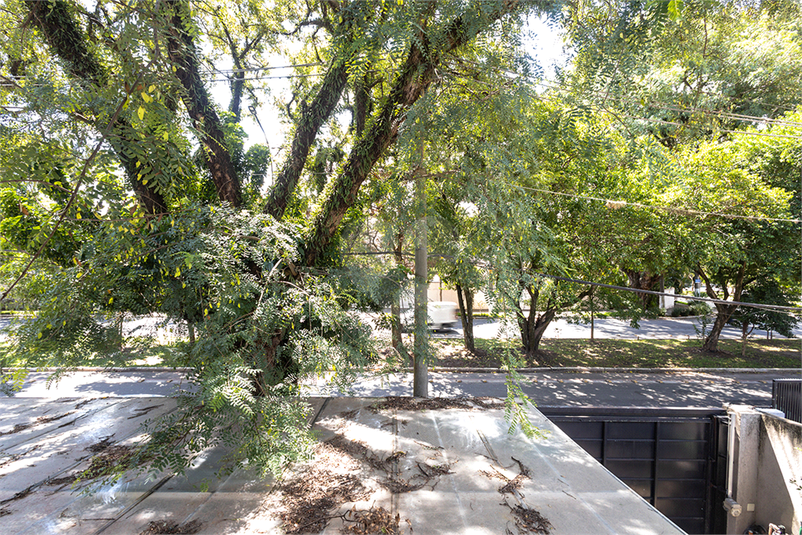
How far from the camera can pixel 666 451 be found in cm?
646

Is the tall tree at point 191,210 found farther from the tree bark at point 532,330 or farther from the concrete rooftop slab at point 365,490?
the tree bark at point 532,330

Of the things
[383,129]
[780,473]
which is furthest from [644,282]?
[383,129]

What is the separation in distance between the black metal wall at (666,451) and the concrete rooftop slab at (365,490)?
172 cm

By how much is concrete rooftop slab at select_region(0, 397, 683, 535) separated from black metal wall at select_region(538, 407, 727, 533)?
1717mm

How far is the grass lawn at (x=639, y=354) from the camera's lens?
12047mm

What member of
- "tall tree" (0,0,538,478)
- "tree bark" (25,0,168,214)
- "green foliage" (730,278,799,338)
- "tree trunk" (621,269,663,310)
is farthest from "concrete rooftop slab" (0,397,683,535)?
"tree trunk" (621,269,663,310)

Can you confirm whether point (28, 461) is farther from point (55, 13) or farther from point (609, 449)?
point (609, 449)

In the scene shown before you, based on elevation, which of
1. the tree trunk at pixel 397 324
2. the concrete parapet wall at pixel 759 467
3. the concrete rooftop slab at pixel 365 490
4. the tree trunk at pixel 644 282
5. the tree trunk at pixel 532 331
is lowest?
the concrete parapet wall at pixel 759 467

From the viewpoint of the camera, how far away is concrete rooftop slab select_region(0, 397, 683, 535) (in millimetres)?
3105

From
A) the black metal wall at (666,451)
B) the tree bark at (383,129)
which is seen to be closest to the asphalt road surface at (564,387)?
the black metal wall at (666,451)

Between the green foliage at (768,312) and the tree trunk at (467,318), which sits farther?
the green foliage at (768,312)

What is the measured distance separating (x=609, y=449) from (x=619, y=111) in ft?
17.1

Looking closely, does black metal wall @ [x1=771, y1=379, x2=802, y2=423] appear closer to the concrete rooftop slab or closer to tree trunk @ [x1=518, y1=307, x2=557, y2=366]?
the concrete rooftop slab

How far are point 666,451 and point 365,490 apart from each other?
18.4 feet
